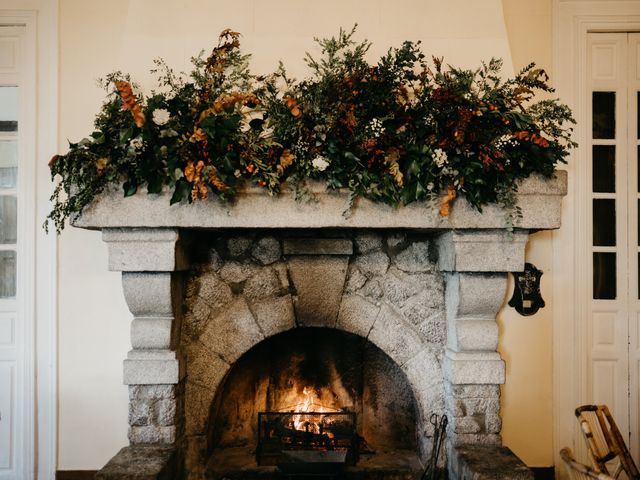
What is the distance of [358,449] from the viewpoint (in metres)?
2.91

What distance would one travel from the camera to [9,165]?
3.02 metres

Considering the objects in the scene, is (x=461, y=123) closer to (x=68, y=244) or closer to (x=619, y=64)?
(x=619, y=64)

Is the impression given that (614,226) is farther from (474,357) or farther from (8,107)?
(8,107)

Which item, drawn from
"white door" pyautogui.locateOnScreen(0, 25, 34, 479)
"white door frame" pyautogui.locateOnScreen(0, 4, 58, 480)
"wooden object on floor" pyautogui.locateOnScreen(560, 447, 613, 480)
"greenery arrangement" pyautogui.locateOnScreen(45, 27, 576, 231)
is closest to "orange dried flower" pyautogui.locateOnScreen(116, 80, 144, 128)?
"greenery arrangement" pyautogui.locateOnScreen(45, 27, 576, 231)

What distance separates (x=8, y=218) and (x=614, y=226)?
352 centimetres

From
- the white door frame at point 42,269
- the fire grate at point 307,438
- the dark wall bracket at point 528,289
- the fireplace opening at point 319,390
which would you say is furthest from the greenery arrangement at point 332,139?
the fire grate at point 307,438

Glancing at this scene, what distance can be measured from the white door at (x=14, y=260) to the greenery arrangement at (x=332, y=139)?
2.93ft

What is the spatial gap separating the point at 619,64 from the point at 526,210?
1389 millimetres

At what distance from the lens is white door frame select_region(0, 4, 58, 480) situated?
9.63 feet

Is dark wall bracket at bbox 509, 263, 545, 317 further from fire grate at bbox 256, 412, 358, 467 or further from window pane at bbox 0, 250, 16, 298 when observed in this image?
window pane at bbox 0, 250, 16, 298

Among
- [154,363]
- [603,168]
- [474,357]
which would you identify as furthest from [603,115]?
[154,363]

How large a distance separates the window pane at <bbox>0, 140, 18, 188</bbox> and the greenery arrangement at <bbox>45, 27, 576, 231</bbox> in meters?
0.95

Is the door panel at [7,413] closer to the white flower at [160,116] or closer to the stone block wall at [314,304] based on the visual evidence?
the stone block wall at [314,304]

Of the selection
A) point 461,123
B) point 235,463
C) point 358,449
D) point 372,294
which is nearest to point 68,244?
point 235,463
